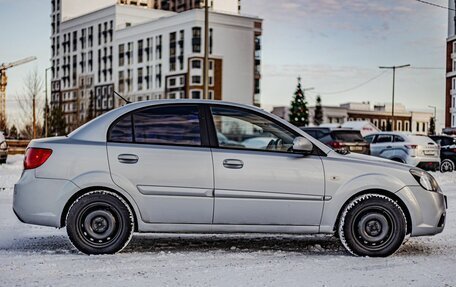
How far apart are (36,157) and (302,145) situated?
2.69m

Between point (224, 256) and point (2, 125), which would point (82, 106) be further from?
point (224, 256)

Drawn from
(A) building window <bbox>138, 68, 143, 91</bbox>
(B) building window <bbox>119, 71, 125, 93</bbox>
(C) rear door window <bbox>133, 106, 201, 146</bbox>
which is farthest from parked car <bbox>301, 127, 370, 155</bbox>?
(B) building window <bbox>119, 71, 125, 93</bbox>

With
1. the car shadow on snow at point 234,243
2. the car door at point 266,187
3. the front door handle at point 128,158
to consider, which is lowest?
the car shadow on snow at point 234,243

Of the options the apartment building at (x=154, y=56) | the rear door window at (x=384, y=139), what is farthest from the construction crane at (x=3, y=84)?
the rear door window at (x=384, y=139)

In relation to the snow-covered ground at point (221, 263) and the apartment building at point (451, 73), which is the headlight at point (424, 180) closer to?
the snow-covered ground at point (221, 263)

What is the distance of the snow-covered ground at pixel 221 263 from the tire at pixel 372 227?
12 centimetres

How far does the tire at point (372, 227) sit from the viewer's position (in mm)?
7145

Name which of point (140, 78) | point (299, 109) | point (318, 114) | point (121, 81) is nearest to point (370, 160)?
point (299, 109)

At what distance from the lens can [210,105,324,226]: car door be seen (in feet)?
23.2

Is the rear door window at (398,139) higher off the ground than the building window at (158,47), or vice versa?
the building window at (158,47)

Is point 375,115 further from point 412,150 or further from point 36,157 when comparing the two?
point 36,157

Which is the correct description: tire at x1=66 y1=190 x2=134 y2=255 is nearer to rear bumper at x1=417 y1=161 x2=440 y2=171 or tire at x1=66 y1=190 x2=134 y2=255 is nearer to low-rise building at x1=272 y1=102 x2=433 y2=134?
rear bumper at x1=417 y1=161 x2=440 y2=171

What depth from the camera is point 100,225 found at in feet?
23.1

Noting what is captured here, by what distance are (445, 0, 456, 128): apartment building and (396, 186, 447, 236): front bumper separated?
88.7 metres
